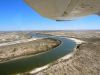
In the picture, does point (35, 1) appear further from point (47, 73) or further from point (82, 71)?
point (82, 71)

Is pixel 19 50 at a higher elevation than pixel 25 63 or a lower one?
lower

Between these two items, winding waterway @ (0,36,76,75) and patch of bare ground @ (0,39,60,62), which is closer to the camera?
winding waterway @ (0,36,76,75)

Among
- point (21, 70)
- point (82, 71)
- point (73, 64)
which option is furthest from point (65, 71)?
point (21, 70)

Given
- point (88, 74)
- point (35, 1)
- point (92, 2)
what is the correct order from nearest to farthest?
point (35, 1), point (92, 2), point (88, 74)

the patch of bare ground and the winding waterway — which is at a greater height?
the winding waterway

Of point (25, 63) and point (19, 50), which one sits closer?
point (25, 63)

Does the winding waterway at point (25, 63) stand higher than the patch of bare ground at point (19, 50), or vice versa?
the winding waterway at point (25, 63)

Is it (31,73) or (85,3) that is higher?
(85,3)

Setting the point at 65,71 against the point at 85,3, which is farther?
the point at 65,71

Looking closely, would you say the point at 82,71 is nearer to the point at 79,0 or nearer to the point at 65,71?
the point at 65,71

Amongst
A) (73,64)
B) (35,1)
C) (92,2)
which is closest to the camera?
(35,1)

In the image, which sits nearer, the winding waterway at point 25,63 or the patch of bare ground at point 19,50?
the winding waterway at point 25,63
